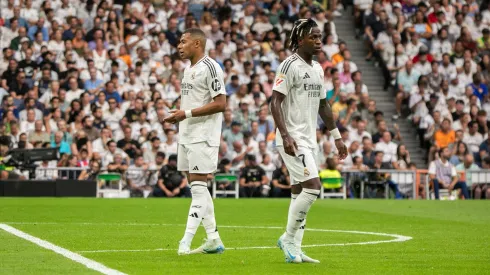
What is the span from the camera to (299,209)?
10.9m

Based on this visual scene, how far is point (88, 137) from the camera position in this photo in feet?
93.5

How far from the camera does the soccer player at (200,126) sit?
11.7m

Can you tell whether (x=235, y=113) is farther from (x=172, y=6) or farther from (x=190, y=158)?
(x=190, y=158)

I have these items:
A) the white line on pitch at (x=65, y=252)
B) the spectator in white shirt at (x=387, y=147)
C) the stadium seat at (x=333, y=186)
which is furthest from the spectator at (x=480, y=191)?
the white line on pitch at (x=65, y=252)

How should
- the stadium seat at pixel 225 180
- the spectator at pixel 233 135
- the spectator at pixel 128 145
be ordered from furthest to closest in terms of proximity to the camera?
the spectator at pixel 233 135, the spectator at pixel 128 145, the stadium seat at pixel 225 180

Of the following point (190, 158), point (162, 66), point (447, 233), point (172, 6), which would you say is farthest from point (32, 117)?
point (190, 158)

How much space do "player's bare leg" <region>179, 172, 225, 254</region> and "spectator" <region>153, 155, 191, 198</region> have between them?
15.5 m

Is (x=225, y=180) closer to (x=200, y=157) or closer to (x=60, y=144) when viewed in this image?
(x=60, y=144)

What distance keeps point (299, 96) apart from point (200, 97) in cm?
124

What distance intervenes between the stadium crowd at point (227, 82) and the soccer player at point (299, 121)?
53.1 feet

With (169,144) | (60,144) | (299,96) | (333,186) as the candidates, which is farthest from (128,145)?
(299,96)

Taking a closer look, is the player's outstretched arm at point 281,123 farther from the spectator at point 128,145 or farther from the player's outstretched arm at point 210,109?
the spectator at point 128,145

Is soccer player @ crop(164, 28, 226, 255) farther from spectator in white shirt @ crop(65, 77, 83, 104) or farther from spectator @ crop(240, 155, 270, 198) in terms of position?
spectator in white shirt @ crop(65, 77, 83, 104)

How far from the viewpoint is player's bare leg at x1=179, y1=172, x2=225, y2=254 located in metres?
11.6
